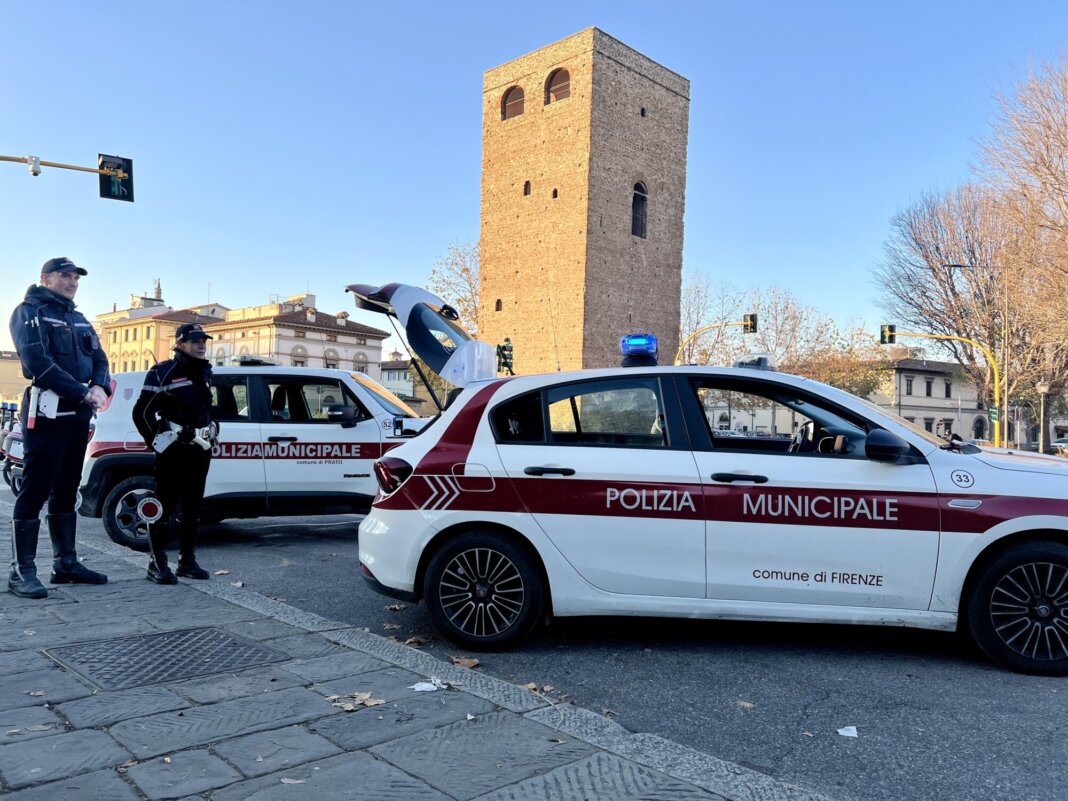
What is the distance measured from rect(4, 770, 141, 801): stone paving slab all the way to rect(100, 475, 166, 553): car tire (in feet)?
17.9

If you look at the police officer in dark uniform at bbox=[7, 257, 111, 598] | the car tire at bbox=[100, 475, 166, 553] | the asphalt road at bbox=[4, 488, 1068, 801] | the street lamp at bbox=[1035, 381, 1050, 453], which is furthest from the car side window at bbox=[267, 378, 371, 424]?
the street lamp at bbox=[1035, 381, 1050, 453]

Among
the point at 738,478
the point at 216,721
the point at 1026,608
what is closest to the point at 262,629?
the point at 216,721

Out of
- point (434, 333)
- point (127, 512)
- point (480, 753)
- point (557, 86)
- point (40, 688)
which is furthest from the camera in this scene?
point (557, 86)

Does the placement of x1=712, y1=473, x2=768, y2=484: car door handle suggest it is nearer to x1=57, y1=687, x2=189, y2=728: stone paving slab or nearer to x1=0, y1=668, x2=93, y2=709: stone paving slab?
x1=57, y1=687, x2=189, y2=728: stone paving slab

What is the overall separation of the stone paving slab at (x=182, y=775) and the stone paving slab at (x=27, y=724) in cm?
59

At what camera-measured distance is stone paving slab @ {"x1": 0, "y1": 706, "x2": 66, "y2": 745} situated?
10.7ft

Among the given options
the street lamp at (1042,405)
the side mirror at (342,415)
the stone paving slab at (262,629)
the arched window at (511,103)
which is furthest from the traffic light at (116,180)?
the street lamp at (1042,405)

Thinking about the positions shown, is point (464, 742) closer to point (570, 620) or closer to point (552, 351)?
point (570, 620)

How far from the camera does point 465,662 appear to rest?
4449mm

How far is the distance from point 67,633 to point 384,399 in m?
4.55

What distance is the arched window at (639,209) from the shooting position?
1665 inches

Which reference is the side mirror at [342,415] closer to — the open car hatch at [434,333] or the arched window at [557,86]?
the open car hatch at [434,333]

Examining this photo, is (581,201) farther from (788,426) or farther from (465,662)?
(465,662)

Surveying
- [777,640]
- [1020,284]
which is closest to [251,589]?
[777,640]
